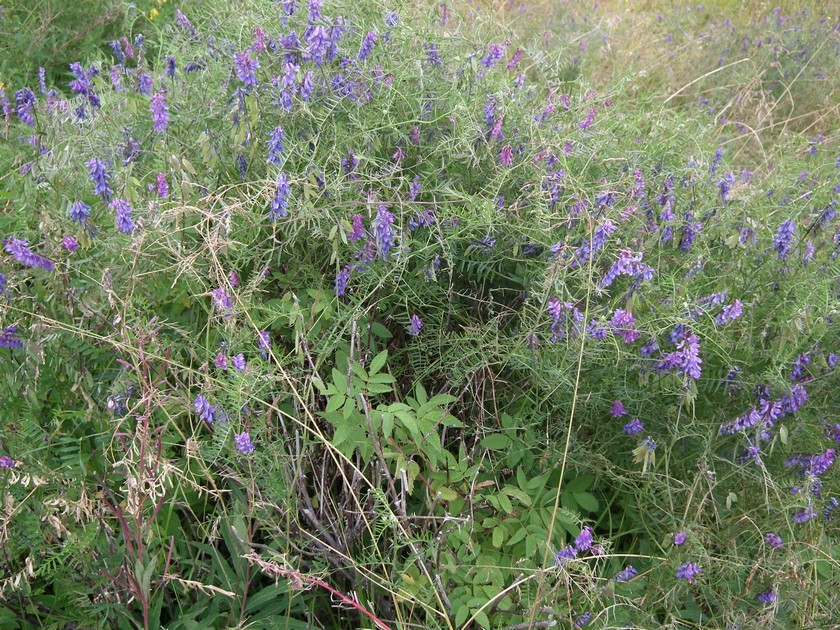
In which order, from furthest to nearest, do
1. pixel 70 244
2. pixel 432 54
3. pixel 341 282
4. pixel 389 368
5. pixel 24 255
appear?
pixel 432 54 → pixel 389 368 → pixel 341 282 → pixel 70 244 → pixel 24 255

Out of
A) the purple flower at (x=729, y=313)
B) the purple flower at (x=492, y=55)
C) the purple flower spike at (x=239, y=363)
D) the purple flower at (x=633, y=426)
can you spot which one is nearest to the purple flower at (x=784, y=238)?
the purple flower at (x=729, y=313)

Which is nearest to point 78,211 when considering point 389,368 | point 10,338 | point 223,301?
point 10,338

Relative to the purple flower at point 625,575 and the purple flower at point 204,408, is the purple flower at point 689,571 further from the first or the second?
the purple flower at point 204,408

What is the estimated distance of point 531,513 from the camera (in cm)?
202

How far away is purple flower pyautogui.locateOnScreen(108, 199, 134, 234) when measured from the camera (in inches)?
71.3

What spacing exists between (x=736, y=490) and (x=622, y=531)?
34 centimetres

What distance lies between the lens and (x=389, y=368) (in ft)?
7.00

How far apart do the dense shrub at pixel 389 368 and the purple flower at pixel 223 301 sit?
15 millimetres

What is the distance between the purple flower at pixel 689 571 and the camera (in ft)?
6.13

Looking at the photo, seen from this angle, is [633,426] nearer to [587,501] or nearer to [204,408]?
[587,501]

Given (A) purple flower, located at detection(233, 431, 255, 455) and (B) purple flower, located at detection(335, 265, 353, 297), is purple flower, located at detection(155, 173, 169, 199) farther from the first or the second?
(A) purple flower, located at detection(233, 431, 255, 455)

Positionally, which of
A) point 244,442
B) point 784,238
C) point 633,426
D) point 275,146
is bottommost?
point 633,426

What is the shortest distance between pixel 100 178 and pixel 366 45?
86cm

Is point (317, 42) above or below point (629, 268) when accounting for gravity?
above
